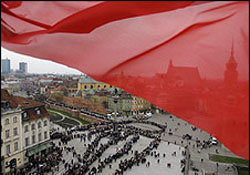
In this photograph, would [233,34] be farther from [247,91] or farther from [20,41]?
[20,41]

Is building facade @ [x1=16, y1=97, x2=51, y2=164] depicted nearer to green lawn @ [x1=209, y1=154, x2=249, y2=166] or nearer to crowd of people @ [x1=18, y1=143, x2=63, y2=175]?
crowd of people @ [x1=18, y1=143, x2=63, y2=175]

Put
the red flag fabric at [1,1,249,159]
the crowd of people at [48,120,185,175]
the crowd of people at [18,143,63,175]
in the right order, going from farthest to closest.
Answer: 1. the crowd of people at [48,120,185,175]
2. the crowd of people at [18,143,63,175]
3. the red flag fabric at [1,1,249,159]

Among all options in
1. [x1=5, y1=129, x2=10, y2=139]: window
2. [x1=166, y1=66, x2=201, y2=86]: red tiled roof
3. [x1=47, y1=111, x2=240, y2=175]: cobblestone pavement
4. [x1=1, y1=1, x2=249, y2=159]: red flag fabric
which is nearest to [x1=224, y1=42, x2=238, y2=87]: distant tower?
[x1=1, y1=1, x2=249, y2=159]: red flag fabric

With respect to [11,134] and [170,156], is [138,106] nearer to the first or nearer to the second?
[170,156]

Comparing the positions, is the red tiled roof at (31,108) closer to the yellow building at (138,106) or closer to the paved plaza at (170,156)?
the paved plaza at (170,156)

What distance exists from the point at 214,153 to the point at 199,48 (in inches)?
1175

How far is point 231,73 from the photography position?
4.21 m

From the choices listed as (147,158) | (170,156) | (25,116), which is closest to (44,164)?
(25,116)

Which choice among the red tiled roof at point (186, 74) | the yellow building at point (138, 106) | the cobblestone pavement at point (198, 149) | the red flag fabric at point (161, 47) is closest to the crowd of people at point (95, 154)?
the cobblestone pavement at point (198, 149)

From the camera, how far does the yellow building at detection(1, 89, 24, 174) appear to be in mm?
22016

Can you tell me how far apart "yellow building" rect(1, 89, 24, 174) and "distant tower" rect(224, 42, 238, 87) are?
22.1m

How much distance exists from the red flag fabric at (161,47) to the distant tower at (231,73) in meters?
0.02

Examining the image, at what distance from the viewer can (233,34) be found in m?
4.02

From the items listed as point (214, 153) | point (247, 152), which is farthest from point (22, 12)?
point (214, 153)
